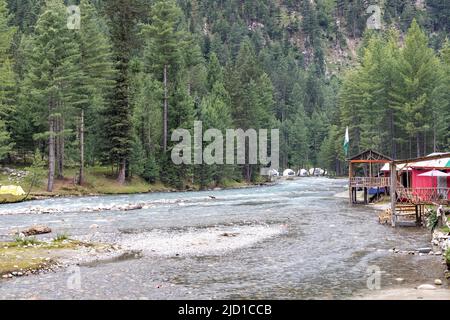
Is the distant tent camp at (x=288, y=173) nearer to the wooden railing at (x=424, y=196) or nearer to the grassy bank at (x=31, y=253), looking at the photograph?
the wooden railing at (x=424, y=196)

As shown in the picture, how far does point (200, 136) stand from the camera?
242ft

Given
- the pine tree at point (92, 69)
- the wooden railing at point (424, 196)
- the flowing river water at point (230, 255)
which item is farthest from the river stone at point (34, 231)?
the pine tree at point (92, 69)

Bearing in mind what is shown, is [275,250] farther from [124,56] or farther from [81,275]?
[124,56]

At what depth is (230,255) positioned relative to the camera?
21.6m

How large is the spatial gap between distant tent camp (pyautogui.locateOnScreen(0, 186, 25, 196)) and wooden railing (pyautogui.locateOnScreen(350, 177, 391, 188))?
32397 millimetres

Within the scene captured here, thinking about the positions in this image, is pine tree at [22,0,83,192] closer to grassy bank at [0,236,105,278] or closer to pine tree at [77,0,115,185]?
pine tree at [77,0,115,185]

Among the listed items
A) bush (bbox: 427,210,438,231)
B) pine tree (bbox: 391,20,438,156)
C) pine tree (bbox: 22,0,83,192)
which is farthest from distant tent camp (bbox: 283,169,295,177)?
bush (bbox: 427,210,438,231)

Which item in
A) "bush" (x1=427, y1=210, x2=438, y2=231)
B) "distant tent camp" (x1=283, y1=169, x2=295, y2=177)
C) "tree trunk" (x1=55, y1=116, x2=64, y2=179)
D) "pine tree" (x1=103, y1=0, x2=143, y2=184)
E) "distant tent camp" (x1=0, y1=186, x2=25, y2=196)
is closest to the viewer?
"bush" (x1=427, y1=210, x2=438, y2=231)

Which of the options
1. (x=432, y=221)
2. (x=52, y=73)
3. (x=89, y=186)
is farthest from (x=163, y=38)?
(x=432, y=221)

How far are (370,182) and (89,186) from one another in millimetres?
31721

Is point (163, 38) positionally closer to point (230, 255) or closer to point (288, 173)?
point (230, 255)

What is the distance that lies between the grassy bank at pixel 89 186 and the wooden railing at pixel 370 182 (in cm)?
2674

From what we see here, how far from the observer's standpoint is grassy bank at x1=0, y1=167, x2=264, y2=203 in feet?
166
